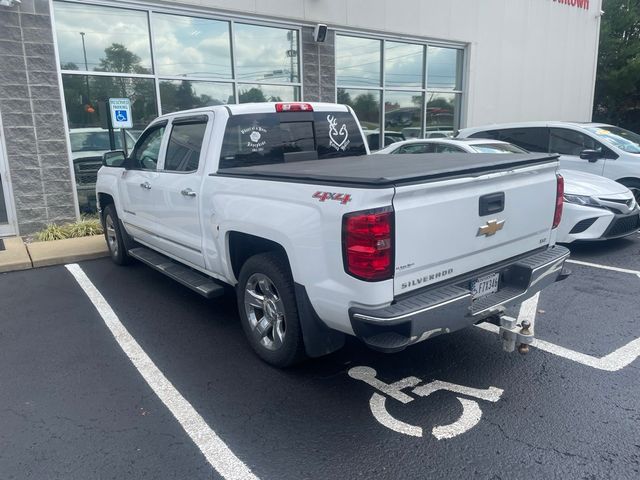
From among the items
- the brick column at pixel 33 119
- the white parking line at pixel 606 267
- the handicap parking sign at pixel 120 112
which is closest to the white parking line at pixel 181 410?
the brick column at pixel 33 119

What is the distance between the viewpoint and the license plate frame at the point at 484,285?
3.37 m

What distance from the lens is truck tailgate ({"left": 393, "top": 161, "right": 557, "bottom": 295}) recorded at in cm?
294

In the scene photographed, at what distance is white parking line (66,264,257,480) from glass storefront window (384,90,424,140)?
9187 mm

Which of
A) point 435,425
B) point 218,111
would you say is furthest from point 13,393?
point 435,425

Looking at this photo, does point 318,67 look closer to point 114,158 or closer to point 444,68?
point 444,68

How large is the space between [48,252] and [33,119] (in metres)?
2.43

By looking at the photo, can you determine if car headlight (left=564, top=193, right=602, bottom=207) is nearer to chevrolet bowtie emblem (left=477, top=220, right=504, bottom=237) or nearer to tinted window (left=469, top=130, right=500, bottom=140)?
tinted window (left=469, top=130, right=500, bottom=140)

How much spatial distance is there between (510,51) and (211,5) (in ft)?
29.3

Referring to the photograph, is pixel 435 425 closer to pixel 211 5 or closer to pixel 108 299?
pixel 108 299

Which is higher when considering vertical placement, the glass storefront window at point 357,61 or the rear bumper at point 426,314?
the glass storefront window at point 357,61

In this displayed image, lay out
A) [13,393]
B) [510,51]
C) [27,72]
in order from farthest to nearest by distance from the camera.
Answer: [510,51] < [27,72] < [13,393]

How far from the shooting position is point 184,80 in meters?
9.66

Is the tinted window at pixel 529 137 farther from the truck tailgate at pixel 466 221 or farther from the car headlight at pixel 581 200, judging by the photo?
the truck tailgate at pixel 466 221

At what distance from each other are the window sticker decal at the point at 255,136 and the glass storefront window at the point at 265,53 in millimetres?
6298
